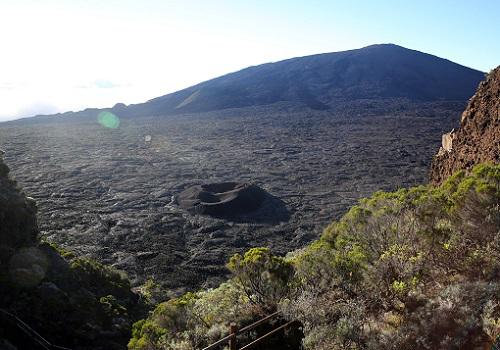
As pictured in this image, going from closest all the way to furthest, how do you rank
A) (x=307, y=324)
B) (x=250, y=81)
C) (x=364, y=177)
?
(x=307, y=324) → (x=364, y=177) → (x=250, y=81)

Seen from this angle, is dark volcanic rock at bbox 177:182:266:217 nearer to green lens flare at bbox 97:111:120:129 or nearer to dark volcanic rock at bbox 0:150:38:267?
dark volcanic rock at bbox 0:150:38:267

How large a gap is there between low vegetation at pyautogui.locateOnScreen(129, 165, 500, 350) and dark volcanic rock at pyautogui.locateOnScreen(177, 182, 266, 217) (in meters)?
23.1

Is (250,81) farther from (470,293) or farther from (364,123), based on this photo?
(470,293)

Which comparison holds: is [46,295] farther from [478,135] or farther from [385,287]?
[478,135]

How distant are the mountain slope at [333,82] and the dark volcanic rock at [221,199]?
64.4 meters

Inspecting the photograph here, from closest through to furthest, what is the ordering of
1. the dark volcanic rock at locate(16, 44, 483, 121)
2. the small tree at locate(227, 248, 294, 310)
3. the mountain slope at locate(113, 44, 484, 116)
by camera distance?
1. the small tree at locate(227, 248, 294, 310)
2. the dark volcanic rock at locate(16, 44, 483, 121)
3. the mountain slope at locate(113, 44, 484, 116)

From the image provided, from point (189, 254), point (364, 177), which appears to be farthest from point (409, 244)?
point (364, 177)

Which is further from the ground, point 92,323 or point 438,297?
point 438,297

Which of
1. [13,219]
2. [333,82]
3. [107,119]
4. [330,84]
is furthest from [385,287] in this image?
[333,82]

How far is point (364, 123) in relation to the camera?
78.3 m

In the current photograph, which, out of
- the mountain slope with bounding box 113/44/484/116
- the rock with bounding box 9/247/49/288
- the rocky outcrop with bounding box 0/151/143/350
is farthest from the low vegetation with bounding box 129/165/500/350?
the mountain slope with bounding box 113/44/484/116

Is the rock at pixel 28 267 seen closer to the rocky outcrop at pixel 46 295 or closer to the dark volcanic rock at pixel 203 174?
the rocky outcrop at pixel 46 295

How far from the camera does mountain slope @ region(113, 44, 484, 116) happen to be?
366 ft

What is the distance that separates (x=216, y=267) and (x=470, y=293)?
58.2 ft
